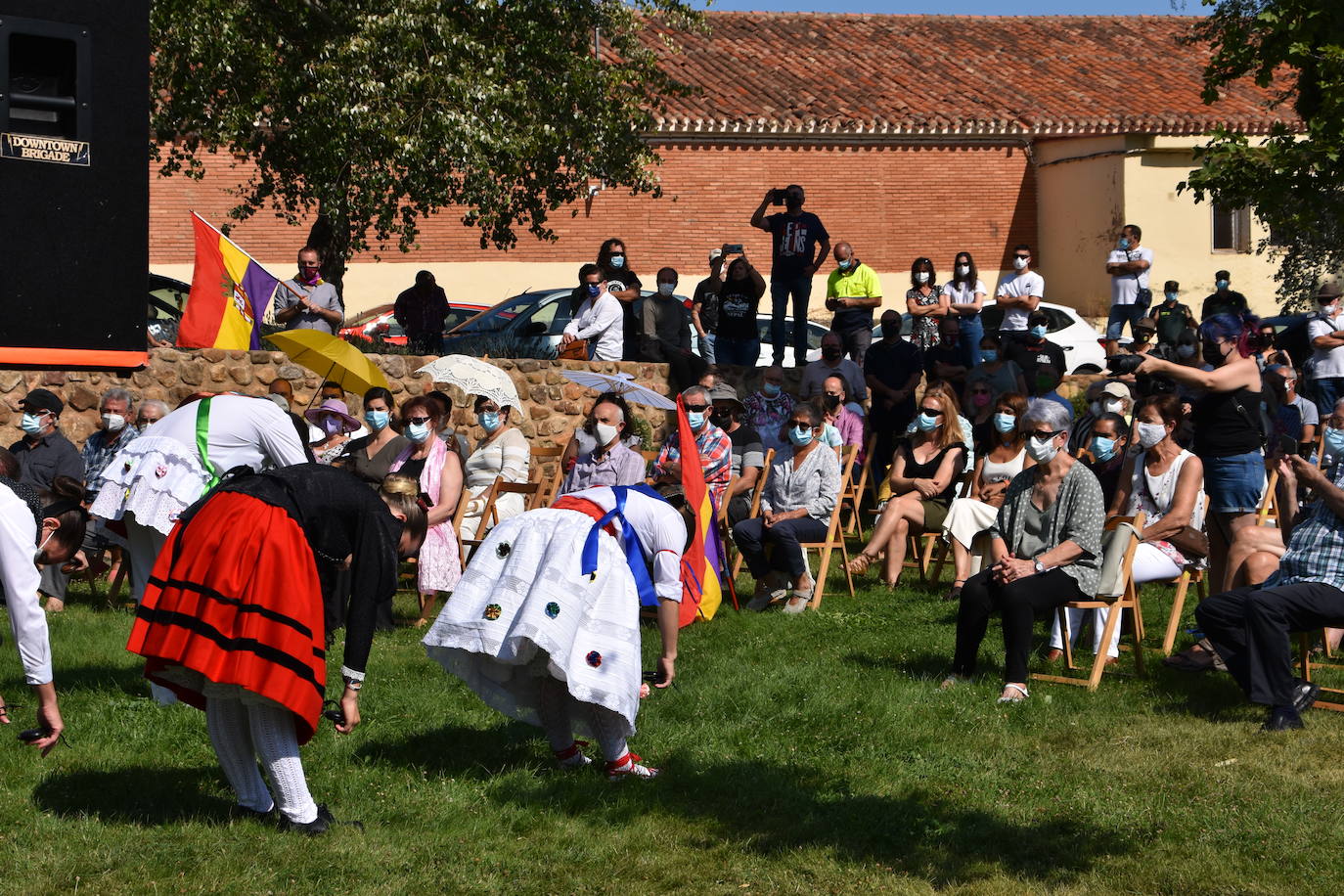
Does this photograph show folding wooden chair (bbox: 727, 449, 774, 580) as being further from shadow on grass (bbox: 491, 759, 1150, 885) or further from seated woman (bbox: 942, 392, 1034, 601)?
shadow on grass (bbox: 491, 759, 1150, 885)

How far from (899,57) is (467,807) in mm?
28026

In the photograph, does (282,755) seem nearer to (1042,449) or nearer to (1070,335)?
(1042,449)

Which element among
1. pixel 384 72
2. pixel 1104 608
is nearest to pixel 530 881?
pixel 1104 608

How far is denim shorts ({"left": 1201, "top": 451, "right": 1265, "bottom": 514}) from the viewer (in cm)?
908

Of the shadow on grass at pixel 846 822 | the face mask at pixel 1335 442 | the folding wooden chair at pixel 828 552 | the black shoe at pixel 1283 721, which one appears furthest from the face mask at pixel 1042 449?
the shadow on grass at pixel 846 822

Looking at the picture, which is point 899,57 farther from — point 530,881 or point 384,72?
point 530,881

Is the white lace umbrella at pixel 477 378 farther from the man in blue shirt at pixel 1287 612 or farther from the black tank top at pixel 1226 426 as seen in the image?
the man in blue shirt at pixel 1287 612

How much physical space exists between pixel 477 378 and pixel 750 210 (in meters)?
17.4

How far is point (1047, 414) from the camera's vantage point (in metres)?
9.00

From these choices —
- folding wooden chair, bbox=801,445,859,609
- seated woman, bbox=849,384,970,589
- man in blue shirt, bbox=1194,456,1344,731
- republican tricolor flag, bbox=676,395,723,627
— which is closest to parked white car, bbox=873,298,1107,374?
seated woman, bbox=849,384,970,589

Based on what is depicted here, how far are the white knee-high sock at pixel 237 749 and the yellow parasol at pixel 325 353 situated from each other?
5.66m

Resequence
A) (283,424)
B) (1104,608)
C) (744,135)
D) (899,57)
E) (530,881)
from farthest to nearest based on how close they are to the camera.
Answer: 1. (899,57)
2. (744,135)
3. (1104,608)
4. (283,424)
5. (530,881)

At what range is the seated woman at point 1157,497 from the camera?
9.04m

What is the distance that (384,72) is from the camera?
16.7 metres
